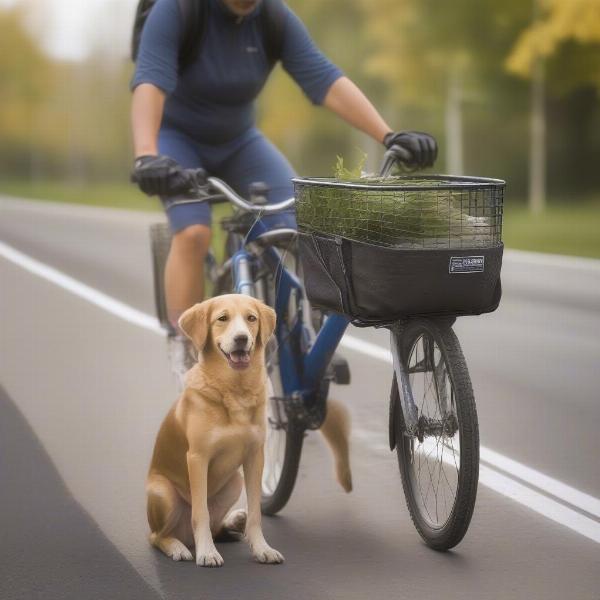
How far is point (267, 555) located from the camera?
17.7ft

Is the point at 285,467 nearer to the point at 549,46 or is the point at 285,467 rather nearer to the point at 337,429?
the point at 337,429

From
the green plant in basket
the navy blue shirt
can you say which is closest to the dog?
the green plant in basket

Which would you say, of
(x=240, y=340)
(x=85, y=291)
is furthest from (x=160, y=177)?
(x=85, y=291)

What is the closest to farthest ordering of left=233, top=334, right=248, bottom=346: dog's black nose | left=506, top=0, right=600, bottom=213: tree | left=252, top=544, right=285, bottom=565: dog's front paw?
left=233, top=334, right=248, bottom=346: dog's black nose → left=252, top=544, right=285, bottom=565: dog's front paw → left=506, top=0, right=600, bottom=213: tree

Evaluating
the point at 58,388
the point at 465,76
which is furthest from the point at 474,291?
the point at 465,76

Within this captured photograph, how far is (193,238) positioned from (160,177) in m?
0.76

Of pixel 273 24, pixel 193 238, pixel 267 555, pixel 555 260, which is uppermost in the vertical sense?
pixel 273 24

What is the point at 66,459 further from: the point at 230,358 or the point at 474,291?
the point at 474,291

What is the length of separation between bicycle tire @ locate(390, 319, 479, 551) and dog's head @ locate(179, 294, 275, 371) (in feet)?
1.66

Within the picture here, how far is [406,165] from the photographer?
19.8ft

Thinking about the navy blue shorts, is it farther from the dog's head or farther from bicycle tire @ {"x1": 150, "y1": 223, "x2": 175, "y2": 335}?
the dog's head

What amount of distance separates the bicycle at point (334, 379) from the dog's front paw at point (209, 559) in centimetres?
73

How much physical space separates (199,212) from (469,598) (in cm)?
213

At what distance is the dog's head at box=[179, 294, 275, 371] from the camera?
5195mm
